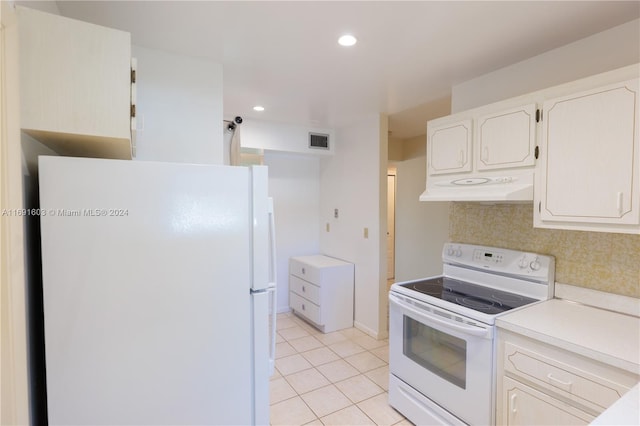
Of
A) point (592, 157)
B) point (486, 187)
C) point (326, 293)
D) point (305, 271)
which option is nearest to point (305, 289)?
point (305, 271)

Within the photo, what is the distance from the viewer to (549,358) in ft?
4.78

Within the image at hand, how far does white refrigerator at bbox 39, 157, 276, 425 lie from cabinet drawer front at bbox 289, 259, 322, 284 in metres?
2.24

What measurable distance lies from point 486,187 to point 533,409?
1.17 meters

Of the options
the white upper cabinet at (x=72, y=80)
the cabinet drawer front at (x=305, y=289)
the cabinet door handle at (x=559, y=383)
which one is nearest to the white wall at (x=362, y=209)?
the cabinet drawer front at (x=305, y=289)

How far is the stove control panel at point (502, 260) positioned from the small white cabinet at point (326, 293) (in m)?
1.45

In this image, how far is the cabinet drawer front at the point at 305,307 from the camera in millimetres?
3673

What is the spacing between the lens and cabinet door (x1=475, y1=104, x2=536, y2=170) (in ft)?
5.82

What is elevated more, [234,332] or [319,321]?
[234,332]

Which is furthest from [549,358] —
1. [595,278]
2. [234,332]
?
[234,332]

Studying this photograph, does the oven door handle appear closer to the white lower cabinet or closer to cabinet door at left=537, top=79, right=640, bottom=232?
the white lower cabinet

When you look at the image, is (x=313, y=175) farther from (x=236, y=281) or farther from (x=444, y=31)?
(x=236, y=281)

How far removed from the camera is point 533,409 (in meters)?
1.51

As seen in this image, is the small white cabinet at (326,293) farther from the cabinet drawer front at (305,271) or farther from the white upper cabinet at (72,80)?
the white upper cabinet at (72,80)

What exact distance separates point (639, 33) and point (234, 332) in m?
2.43
